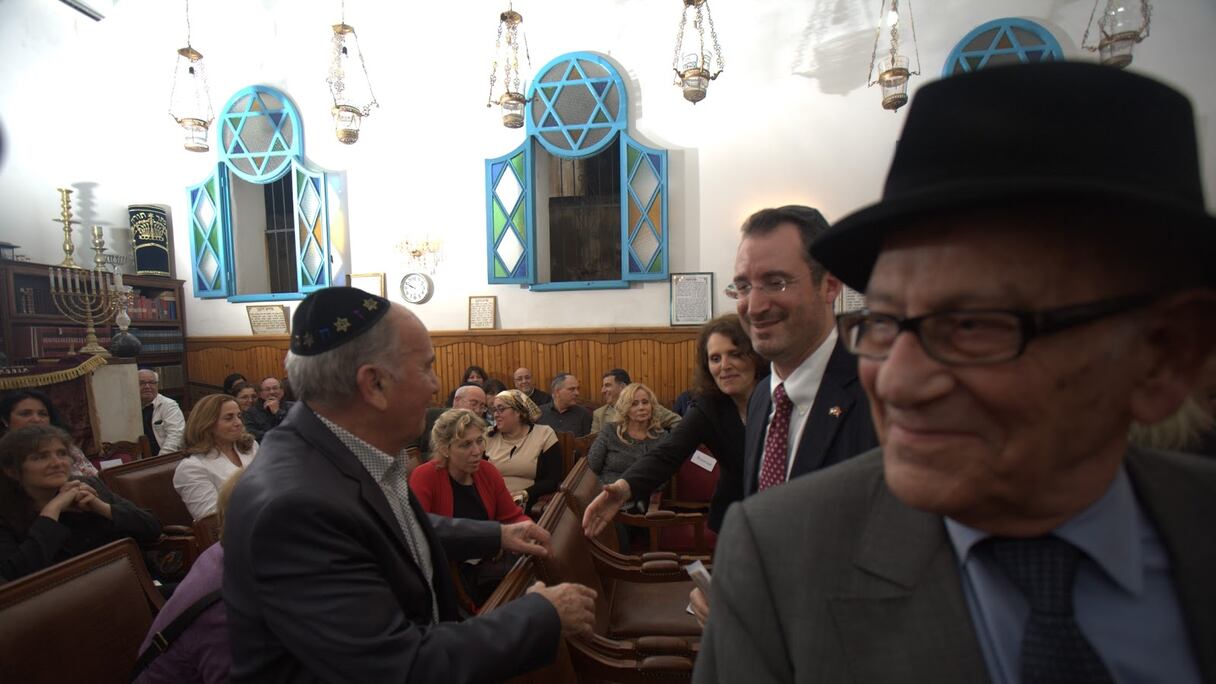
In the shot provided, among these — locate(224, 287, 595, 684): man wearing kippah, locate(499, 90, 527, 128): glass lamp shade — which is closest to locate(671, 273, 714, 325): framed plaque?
locate(499, 90, 527, 128): glass lamp shade

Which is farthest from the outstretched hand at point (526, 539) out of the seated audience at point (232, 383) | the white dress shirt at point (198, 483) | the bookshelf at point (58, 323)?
the bookshelf at point (58, 323)

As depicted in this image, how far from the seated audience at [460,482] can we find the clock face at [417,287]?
16.0ft

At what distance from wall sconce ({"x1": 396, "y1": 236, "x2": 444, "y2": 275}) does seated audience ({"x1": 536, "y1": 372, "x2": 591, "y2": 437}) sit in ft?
9.58

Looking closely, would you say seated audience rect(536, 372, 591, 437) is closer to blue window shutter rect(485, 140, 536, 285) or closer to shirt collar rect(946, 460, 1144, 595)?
blue window shutter rect(485, 140, 536, 285)

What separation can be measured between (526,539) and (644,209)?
5.30 metres

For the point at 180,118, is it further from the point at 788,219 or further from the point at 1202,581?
the point at 1202,581

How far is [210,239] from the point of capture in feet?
25.2

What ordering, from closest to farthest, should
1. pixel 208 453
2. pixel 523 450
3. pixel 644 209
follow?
pixel 208 453, pixel 523 450, pixel 644 209

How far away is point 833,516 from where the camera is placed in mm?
746

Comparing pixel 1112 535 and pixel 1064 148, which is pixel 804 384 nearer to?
pixel 1112 535

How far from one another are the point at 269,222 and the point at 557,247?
166 inches

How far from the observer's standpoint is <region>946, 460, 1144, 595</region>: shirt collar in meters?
0.65

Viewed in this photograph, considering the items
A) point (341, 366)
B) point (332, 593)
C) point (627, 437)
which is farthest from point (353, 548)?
point (627, 437)

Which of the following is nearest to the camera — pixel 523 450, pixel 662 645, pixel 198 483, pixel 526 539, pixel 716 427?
pixel 662 645
